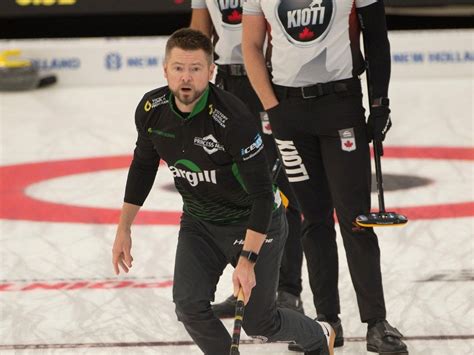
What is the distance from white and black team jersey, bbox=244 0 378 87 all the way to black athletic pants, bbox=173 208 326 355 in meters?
0.67

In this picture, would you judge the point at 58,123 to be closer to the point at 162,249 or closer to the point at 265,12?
the point at 162,249

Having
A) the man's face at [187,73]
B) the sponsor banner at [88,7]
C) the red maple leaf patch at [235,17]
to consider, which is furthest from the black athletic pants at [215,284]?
the sponsor banner at [88,7]

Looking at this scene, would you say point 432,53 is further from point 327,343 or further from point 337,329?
point 327,343

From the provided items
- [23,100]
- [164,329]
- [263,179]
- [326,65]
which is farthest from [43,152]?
[263,179]

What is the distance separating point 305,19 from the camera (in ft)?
13.5

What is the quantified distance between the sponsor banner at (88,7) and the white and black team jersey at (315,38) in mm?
A: 6989

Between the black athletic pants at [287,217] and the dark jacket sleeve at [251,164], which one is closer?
the dark jacket sleeve at [251,164]

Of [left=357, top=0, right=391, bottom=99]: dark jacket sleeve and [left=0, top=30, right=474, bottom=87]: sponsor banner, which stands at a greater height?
[left=357, top=0, right=391, bottom=99]: dark jacket sleeve

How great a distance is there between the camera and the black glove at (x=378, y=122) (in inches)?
164

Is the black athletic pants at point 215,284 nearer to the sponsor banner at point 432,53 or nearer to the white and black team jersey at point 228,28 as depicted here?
the white and black team jersey at point 228,28

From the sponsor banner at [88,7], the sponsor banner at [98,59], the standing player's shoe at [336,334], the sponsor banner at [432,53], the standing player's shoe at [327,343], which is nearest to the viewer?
the standing player's shoe at [327,343]

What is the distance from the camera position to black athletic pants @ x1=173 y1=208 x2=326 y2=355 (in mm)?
3598

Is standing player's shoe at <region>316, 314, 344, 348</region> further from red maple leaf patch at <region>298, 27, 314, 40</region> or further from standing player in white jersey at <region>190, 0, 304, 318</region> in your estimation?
red maple leaf patch at <region>298, 27, 314, 40</region>

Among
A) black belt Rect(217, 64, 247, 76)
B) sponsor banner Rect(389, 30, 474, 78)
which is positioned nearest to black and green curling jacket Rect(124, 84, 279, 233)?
black belt Rect(217, 64, 247, 76)
